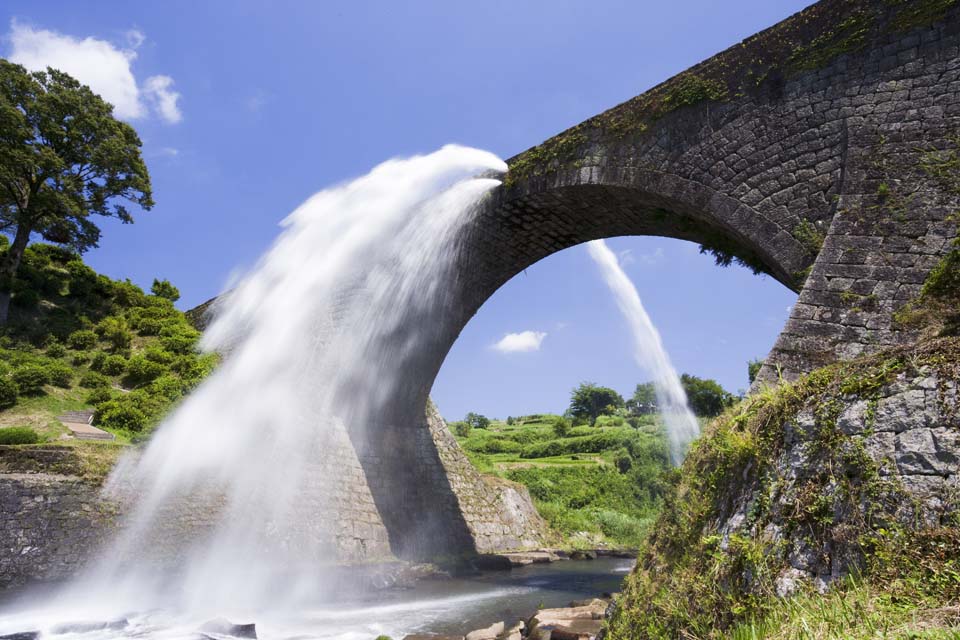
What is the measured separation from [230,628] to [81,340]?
44.2 feet

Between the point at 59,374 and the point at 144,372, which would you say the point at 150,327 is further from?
the point at 59,374

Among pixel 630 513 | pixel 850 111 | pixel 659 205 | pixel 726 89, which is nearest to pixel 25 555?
pixel 659 205

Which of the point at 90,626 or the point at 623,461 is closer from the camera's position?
the point at 90,626

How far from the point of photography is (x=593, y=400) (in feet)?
202

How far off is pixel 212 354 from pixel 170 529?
6696 mm

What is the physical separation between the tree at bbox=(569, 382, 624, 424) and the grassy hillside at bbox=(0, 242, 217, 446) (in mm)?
46884

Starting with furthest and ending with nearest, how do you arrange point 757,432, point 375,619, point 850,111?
point 375,619 < point 850,111 < point 757,432

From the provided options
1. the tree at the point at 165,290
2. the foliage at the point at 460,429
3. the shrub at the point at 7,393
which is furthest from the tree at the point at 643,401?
the shrub at the point at 7,393

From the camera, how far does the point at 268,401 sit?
38.1 ft

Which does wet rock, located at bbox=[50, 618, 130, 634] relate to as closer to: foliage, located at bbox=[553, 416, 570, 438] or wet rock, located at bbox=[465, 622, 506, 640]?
wet rock, located at bbox=[465, 622, 506, 640]

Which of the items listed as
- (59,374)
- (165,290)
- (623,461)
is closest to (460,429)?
(623,461)

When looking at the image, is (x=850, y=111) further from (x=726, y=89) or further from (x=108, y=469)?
(x=108, y=469)

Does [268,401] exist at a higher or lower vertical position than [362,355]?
lower

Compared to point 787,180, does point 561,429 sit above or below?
above
